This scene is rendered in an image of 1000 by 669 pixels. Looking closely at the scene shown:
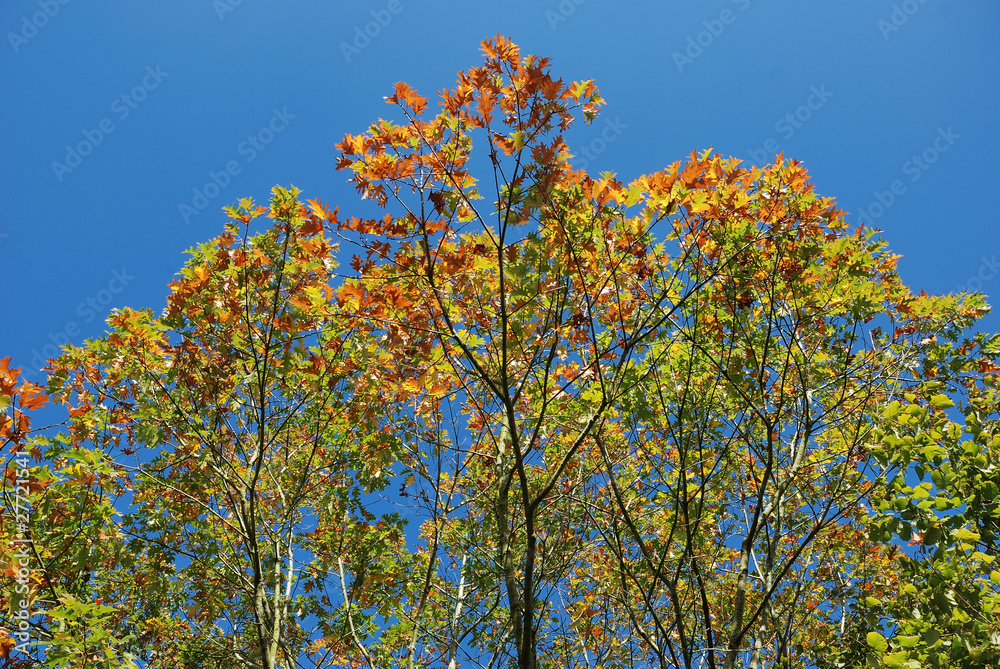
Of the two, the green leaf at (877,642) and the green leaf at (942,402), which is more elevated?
the green leaf at (942,402)

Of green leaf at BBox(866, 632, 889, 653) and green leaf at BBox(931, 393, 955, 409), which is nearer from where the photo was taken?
green leaf at BBox(866, 632, 889, 653)

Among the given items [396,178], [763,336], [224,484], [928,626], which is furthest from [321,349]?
[928,626]

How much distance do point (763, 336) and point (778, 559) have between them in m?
3.08

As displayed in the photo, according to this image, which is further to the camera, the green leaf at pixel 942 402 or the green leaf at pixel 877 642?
the green leaf at pixel 942 402

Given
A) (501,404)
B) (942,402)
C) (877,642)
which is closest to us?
(877,642)

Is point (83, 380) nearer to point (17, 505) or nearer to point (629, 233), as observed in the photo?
point (17, 505)

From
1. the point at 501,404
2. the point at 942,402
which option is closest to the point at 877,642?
the point at 942,402

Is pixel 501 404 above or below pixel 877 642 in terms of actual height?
above

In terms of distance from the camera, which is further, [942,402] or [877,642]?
[942,402]

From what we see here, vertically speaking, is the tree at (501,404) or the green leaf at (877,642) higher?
the tree at (501,404)

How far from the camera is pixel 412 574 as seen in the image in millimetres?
6051

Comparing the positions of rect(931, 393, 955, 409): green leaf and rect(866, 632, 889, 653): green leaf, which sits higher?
A: rect(931, 393, 955, 409): green leaf

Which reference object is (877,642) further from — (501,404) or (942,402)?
(501,404)

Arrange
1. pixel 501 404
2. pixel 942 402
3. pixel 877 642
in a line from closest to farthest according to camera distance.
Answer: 1. pixel 877 642
2. pixel 942 402
3. pixel 501 404
